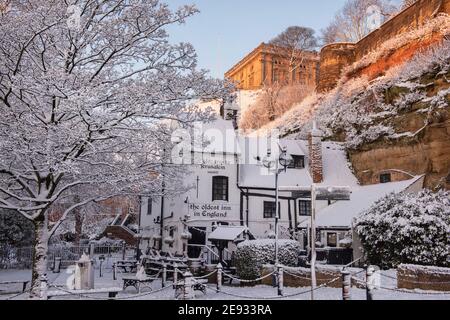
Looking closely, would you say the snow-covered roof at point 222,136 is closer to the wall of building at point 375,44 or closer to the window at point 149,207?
the window at point 149,207

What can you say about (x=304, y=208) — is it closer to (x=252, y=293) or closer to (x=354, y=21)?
(x=252, y=293)

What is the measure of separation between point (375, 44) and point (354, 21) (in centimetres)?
1180

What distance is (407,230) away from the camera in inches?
604

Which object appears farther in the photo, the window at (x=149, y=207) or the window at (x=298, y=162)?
the window at (x=149, y=207)

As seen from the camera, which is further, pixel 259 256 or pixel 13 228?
pixel 13 228

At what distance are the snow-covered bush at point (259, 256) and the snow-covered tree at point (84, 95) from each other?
20.1 ft

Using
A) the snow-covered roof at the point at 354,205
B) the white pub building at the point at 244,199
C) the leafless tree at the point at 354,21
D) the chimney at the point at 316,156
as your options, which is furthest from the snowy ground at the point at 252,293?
the leafless tree at the point at 354,21

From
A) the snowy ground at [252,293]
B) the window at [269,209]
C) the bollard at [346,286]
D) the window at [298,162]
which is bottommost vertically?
the snowy ground at [252,293]

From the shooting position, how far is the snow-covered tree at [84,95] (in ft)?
35.2

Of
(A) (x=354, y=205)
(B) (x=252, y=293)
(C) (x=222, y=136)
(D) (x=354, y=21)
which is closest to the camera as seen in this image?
(B) (x=252, y=293)

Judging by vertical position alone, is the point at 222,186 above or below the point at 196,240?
above

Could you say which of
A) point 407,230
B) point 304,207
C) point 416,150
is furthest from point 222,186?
point 416,150
